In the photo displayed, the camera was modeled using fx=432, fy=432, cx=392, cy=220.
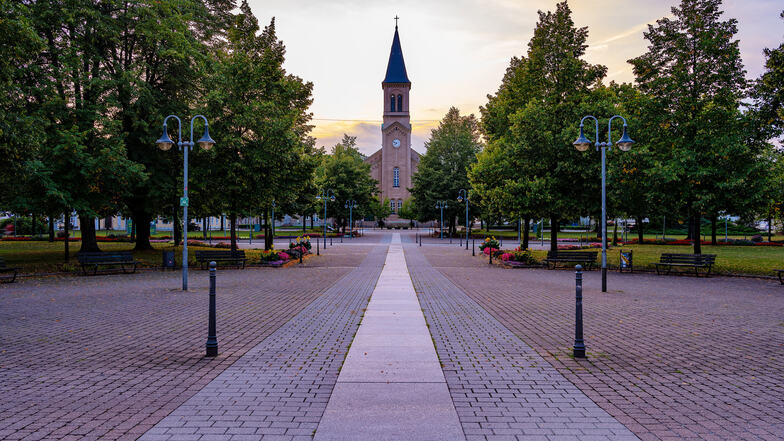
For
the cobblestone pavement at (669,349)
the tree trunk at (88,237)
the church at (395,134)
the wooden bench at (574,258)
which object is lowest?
the cobblestone pavement at (669,349)

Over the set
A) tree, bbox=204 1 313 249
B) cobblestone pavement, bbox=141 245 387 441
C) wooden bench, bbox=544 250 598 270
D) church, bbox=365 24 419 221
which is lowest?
cobblestone pavement, bbox=141 245 387 441

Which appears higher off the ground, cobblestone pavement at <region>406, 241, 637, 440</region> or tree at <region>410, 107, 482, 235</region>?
tree at <region>410, 107, 482, 235</region>

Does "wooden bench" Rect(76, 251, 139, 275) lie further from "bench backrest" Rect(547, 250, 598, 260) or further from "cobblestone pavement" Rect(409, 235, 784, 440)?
"bench backrest" Rect(547, 250, 598, 260)

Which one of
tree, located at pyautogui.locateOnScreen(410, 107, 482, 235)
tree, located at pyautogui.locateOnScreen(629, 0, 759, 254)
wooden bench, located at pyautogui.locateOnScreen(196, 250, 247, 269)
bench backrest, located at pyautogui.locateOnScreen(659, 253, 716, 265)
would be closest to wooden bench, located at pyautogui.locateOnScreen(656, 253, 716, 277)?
bench backrest, located at pyautogui.locateOnScreen(659, 253, 716, 265)

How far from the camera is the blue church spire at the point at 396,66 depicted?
81.4 m

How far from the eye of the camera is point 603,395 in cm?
512

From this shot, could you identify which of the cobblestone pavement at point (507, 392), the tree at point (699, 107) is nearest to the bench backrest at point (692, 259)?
the tree at point (699, 107)

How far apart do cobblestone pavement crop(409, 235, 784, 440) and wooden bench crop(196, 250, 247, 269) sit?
35.7 ft

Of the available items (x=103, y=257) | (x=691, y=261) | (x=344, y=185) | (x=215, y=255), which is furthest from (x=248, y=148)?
(x=344, y=185)

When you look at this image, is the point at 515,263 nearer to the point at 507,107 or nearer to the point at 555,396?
the point at 507,107

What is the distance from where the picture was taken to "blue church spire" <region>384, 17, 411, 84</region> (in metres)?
81.4

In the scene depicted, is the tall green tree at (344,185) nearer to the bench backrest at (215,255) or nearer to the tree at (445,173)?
the tree at (445,173)

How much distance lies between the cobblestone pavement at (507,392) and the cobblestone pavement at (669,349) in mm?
291

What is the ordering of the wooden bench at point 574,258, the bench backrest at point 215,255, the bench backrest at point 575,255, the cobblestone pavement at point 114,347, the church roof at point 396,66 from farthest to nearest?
the church roof at point 396,66, the wooden bench at point 574,258, the bench backrest at point 575,255, the bench backrest at point 215,255, the cobblestone pavement at point 114,347
